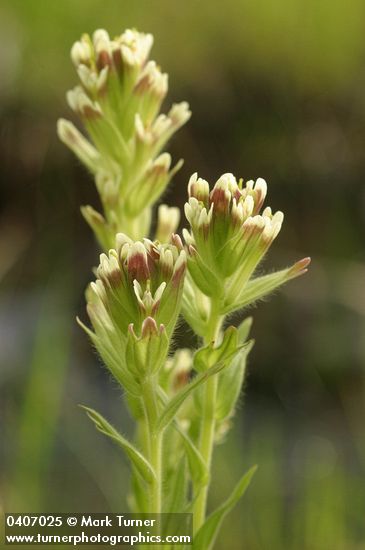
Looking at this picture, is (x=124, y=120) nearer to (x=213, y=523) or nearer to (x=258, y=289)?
(x=258, y=289)

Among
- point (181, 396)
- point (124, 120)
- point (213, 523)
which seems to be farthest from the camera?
point (124, 120)

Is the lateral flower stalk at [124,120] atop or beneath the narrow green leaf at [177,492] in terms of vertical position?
atop

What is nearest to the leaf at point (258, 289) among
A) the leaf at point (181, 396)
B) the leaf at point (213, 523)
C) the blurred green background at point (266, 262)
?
the leaf at point (181, 396)

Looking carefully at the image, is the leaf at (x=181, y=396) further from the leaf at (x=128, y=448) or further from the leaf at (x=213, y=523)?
the leaf at (x=213, y=523)

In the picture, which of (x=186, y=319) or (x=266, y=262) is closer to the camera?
(x=186, y=319)

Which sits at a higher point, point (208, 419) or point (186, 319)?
point (186, 319)

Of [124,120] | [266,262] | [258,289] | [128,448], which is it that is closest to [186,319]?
[258,289]
